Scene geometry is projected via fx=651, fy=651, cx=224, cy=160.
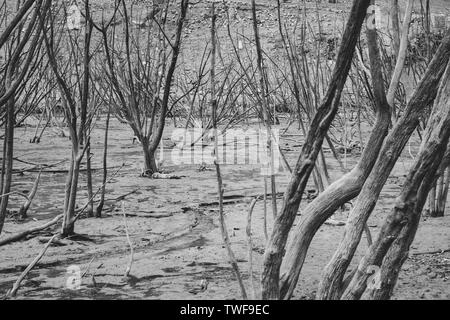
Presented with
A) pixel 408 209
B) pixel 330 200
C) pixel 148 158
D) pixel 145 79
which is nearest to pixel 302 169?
pixel 330 200

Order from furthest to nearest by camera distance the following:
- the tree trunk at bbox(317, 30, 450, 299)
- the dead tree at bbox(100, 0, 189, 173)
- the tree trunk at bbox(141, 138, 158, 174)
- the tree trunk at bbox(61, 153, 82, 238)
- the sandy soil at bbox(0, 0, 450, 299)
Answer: the tree trunk at bbox(141, 138, 158, 174) → the dead tree at bbox(100, 0, 189, 173) → the tree trunk at bbox(61, 153, 82, 238) → the sandy soil at bbox(0, 0, 450, 299) → the tree trunk at bbox(317, 30, 450, 299)

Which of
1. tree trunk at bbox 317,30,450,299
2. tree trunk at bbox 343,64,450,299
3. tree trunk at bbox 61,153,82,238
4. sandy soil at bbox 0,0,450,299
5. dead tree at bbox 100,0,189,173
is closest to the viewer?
tree trunk at bbox 343,64,450,299

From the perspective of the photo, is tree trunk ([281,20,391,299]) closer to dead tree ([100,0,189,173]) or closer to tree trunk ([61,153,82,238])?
tree trunk ([61,153,82,238])

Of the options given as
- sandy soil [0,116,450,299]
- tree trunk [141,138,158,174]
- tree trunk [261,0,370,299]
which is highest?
tree trunk [261,0,370,299]

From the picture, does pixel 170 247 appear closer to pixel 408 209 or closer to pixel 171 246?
pixel 171 246

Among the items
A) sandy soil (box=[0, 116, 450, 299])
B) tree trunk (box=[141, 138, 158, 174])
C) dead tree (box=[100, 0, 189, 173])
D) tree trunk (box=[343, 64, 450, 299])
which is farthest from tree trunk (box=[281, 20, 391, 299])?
tree trunk (box=[141, 138, 158, 174])

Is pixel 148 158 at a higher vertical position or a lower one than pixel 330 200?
lower

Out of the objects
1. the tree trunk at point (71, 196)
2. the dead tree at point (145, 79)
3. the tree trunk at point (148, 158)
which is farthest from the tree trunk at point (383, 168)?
the tree trunk at point (148, 158)

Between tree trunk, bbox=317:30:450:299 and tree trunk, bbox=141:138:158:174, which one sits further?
tree trunk, bbox=141:138:158:174

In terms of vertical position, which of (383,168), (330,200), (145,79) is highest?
(145,79)

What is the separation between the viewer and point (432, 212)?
3.71 meters

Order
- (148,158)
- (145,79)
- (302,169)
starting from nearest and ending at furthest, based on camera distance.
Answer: (302,169) → (148,158) → (145,79)

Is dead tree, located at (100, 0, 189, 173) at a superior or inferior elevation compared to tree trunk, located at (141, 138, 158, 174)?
superior
